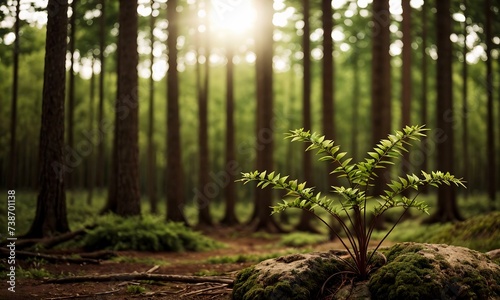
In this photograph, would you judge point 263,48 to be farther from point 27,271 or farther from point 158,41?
point 27,271

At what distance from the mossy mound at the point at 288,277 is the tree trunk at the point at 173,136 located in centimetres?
974

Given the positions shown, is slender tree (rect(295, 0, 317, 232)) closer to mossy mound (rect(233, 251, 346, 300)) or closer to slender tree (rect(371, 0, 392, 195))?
slender tree (rect(371, 0, 392, 195))

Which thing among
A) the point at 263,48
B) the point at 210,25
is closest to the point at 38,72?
the point at 210,25

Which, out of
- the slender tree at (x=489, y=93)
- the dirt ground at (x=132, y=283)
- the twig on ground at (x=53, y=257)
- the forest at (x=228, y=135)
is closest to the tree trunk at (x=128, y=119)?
the forest at (x=228, y=135)

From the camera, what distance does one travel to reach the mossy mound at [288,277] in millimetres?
5230

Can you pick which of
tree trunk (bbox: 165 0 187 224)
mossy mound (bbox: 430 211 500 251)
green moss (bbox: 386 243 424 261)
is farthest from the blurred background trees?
green moss (bbox: 386 243 424 261)

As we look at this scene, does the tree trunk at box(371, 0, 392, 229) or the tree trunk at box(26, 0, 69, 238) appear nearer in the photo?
the tree trunk at box(26, 0, 69, 238)

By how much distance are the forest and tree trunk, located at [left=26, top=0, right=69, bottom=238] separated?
0.03m

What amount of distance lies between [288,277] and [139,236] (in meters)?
6.58

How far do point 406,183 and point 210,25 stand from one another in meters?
16.9

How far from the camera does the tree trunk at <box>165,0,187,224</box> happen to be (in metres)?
15.5

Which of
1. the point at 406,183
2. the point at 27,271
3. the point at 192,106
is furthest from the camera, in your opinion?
the point at 192,106

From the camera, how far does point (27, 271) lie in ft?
24.9

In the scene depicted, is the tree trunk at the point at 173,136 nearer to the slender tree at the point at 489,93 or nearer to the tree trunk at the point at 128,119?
the tree trunk at the point at 128,119
